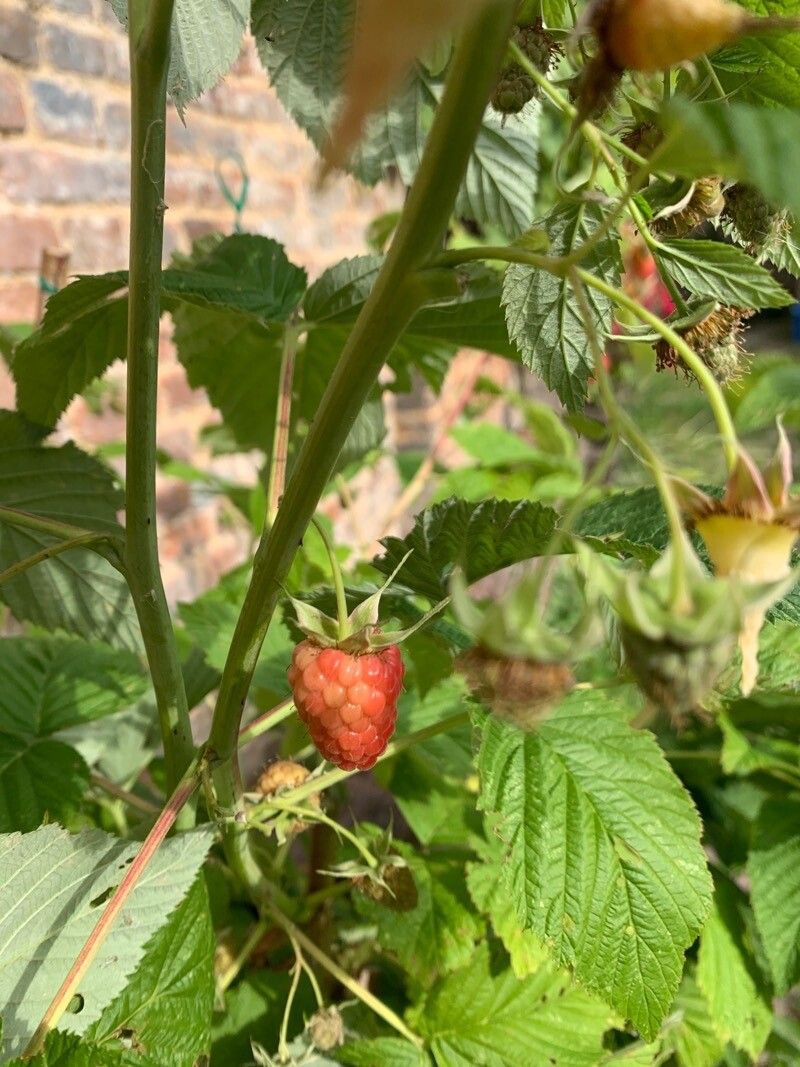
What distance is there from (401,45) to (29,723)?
0.60 m

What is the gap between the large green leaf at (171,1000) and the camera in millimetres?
439

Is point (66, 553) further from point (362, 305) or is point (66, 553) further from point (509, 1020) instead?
point (509, 1020)

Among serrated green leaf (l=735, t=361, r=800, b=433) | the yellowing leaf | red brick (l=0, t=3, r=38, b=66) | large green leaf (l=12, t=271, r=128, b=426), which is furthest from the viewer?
red brick (l=0, t=3, r=38, b=66)

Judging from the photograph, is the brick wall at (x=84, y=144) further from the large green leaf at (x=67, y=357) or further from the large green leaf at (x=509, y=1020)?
the large green leaf at (x=509, y=1020)

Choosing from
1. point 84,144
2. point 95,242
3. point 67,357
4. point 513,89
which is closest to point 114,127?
point 84,144

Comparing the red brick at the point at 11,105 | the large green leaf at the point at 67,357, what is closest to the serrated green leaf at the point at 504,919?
the large green leaf at the point at 67,357

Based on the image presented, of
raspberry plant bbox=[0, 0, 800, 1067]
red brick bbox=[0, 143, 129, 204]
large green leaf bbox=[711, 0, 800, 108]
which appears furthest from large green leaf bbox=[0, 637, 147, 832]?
red brick bbox=[0, 143, 129, 204]

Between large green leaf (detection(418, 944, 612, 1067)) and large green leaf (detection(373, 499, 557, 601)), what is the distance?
0.32m

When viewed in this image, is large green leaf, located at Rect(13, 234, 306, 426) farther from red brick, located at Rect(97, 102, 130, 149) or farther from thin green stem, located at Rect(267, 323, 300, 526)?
red brick, located at Rect(97, 102, 130, 149)

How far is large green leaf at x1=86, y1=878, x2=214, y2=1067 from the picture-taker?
0.44 meters

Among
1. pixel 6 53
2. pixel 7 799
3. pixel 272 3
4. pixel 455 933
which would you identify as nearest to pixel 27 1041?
pixel 7 799

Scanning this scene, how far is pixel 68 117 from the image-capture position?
1.35m

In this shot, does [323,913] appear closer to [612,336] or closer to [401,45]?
[612,336]

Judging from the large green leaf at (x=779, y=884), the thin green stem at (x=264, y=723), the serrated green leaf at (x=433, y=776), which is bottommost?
the large green leaf at (x=779, y=884)
